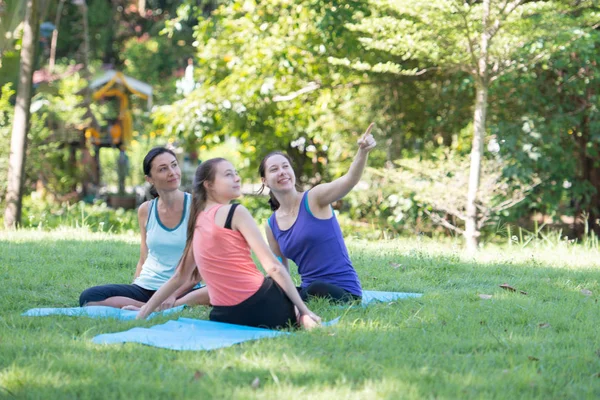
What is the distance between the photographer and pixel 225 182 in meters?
4.71

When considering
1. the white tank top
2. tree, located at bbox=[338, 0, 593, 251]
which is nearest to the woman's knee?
the white tank top

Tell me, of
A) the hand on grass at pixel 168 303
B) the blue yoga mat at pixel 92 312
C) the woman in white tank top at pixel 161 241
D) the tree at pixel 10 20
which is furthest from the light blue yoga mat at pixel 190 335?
the tree at pixel 10 20

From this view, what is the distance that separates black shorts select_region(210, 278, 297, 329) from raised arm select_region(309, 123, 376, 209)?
832 millimetres

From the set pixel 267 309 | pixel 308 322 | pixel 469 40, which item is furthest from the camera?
pixel 469 40

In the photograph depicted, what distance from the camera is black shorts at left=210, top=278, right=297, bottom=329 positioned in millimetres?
4641

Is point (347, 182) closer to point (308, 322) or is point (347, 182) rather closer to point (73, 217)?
point (308, 322)

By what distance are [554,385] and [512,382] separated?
0.19 meters

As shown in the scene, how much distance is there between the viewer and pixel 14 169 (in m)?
10.9

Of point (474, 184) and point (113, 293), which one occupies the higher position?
point (474, 184)

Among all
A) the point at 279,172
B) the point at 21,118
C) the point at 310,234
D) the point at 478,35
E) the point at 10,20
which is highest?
the point at 10,20

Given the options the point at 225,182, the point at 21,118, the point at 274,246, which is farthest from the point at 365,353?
the point at 21,118

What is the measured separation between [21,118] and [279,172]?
676cm

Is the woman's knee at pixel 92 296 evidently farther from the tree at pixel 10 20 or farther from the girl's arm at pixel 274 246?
the tree at pixel 10 20

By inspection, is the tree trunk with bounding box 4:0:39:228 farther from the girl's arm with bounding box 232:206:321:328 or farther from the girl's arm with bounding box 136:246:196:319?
the girl's arm with bounding box 232:206:321:328
